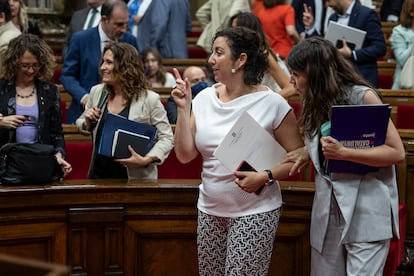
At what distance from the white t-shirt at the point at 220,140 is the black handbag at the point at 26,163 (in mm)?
837

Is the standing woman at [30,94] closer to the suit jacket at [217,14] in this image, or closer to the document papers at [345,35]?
the document papers at [345,35]

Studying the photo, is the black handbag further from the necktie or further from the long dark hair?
the necktie

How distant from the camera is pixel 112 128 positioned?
393cm

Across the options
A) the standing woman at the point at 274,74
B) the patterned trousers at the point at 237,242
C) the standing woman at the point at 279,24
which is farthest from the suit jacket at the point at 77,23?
the patterned trousers at the point at 237,242

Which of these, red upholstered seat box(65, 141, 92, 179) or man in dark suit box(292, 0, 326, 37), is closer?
red upholstered seat box(65, 141, 92, 179)

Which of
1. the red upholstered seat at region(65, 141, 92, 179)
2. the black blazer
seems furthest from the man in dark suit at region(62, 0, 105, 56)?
the black blazer

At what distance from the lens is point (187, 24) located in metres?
7.76

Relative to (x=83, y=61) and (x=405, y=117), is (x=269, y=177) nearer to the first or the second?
(x=405, y=117)

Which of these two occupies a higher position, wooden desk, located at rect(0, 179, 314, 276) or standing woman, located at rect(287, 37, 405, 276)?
standing woman, located at rect(287, 37, 405, 276)

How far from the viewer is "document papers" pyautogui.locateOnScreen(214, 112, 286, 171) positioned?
3.11 meters

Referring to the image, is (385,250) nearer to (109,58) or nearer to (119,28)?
(109,58)

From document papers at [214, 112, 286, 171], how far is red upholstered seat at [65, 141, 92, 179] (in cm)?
192

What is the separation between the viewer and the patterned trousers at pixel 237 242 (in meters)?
3.14

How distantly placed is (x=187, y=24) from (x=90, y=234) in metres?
4.16
